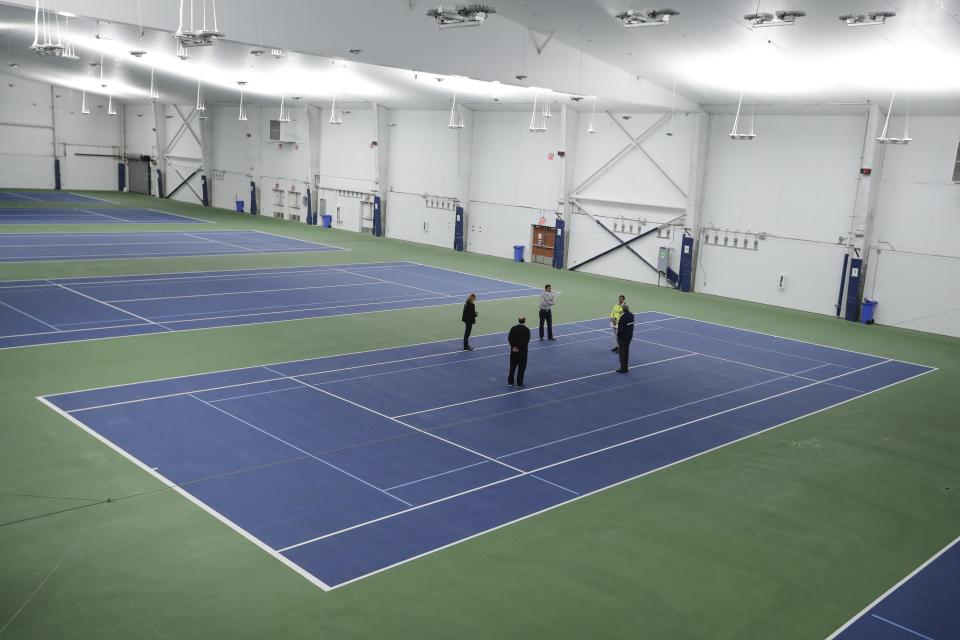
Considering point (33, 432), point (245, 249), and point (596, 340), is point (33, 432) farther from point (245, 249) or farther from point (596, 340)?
point (245, 249)

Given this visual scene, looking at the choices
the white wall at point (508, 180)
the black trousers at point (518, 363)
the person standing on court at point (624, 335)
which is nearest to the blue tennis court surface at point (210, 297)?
the white wall at point (508, 180)

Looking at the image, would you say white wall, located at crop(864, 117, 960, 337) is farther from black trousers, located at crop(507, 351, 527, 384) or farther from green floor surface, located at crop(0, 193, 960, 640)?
black trousers, located at crop(507, 351, 527, 384)

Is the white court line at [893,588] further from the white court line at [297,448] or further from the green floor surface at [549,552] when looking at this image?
the white court line at [297,448]

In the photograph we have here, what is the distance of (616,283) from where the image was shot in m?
39.0

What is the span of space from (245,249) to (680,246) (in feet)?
73.2

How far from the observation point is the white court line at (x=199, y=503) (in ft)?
33.5

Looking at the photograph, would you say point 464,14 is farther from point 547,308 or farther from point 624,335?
point 547,308

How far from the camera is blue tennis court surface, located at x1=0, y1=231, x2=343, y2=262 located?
3628 centimetres

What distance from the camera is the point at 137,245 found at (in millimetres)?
40750

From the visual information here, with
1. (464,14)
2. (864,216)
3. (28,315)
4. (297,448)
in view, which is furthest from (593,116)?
(297,448)

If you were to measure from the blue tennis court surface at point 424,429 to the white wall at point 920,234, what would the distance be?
7384 millimetres

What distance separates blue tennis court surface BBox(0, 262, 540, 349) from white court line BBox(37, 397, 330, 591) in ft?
24.1

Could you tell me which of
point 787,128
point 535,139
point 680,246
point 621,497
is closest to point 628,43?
point 787,128

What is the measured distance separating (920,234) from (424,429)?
2329cm
